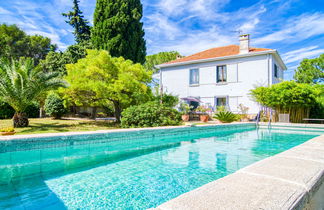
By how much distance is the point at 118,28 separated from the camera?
2178 cm

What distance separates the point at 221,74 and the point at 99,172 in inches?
676

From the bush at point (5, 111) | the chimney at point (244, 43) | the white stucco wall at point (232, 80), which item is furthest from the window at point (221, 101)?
the bush at point (5, 111)

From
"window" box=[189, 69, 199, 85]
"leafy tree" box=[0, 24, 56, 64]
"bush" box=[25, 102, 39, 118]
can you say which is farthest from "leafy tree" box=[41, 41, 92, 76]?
"window" box=[189, 69, 199, 85]

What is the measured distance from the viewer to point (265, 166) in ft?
7.59

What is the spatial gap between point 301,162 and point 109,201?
8.11 ft

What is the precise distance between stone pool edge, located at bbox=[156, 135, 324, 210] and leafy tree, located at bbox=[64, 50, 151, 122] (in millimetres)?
8950

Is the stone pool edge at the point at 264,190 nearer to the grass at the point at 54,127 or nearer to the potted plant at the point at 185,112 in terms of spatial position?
the grass at the point at 54,127

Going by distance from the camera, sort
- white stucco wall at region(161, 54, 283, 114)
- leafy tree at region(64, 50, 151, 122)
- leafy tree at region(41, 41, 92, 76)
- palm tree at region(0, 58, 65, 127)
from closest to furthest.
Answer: palm tree at region(0, 58, 65, 127) < leafy tree at region(64, 50, 151, 122) < white stucco wall at region(161, 54, 283, 114) < leafy tree at region(41, 41, 92, 76)

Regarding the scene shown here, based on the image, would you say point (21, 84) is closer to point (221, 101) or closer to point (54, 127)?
point (54, 127)

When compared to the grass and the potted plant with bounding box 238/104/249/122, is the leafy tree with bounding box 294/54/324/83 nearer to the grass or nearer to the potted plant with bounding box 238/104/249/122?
the potted plant with bounding box 238/104/249/122

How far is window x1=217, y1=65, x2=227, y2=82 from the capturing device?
19.1m

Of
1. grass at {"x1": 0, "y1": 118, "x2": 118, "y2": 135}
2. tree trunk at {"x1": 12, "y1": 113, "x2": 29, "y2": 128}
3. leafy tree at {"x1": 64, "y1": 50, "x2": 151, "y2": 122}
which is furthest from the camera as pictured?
leafy tree at {"x1": 64, "y1": 50, "x2": 151, "y2": 122}

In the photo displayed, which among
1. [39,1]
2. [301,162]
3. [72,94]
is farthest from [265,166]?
[39,1]

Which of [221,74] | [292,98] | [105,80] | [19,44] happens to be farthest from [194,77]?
[19,44]
